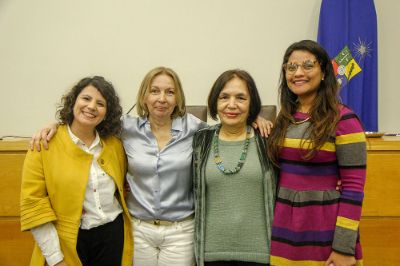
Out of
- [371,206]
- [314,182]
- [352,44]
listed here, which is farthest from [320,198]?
[352,44]

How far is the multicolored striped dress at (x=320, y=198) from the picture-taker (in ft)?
4.33

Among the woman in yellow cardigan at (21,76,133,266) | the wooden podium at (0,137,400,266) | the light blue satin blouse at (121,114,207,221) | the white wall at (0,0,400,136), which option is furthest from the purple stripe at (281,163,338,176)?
the white wall at (0,0,400,136)

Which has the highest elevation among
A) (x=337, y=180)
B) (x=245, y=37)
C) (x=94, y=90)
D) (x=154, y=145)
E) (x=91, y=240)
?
(x=245, y=37)

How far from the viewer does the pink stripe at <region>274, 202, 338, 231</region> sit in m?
1.37

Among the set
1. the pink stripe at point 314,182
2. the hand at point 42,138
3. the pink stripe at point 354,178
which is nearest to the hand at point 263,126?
the pink stripe at point 314,182

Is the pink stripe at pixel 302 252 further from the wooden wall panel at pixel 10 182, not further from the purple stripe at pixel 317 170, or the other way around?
the wooden wall panel at pixel 10 182

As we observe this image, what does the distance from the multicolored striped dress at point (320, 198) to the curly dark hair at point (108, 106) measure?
838 millimetres

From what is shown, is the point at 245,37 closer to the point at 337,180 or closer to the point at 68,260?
the point at 337,180

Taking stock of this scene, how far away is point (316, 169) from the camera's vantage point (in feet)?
4.55

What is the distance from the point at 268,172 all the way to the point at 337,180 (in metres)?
0.29

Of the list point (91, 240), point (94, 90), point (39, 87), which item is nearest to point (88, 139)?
point (94, 90)

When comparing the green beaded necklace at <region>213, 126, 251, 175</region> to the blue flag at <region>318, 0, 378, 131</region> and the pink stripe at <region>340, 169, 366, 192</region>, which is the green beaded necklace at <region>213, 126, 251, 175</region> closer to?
the pink stripe at <region>340, 169, 366, 192</region>

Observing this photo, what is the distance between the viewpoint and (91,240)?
1.54 meters

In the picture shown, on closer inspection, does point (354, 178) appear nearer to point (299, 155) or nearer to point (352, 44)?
point (299, 155)
